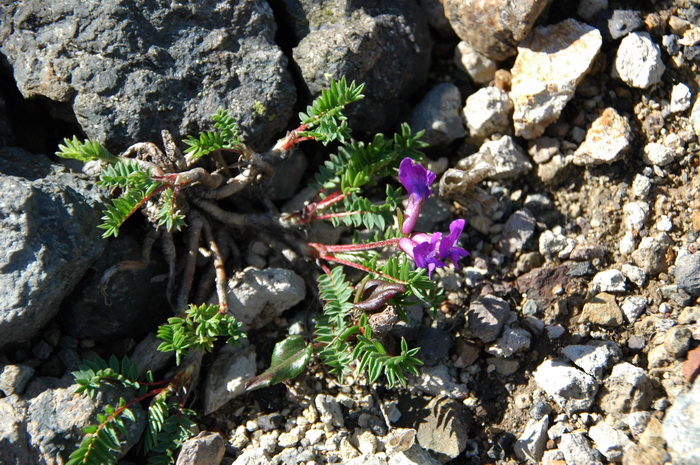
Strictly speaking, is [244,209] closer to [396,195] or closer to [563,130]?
[396,195]

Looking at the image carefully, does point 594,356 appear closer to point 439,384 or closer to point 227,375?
point 439,384

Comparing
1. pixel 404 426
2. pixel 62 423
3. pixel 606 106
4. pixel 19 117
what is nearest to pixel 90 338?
pixel 62 423

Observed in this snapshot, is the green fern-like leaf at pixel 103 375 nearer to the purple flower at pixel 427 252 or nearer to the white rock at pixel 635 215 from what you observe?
the purple flower at pixel 427 252

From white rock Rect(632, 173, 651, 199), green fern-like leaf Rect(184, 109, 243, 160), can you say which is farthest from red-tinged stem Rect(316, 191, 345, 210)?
white rock Rect(632, 173, 651, 199)

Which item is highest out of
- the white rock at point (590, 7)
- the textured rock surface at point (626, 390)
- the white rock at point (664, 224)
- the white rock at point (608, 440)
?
the white rock at point (590, 7)

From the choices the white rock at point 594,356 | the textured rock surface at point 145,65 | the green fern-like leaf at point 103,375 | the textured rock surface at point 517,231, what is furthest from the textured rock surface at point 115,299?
the white rock at point 594,356

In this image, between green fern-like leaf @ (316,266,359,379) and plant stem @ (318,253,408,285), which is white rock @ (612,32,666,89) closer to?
plant stem @ (318,253,408,285)
